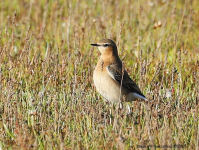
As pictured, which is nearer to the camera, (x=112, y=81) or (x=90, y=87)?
(x=112, y=81)

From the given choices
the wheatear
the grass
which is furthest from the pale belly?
the grass

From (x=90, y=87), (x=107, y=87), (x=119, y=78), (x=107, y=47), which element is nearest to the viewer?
(x=107, y=87)

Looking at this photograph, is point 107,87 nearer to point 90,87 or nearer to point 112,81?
point 112,81

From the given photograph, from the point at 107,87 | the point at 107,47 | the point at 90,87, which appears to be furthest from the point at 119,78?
the point at 90,87

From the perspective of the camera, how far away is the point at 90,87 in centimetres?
647

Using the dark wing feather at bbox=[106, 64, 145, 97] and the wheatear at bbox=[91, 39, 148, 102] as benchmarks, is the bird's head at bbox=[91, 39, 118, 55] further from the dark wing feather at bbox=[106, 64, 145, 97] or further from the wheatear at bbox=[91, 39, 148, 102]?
the dark wing feather at bbox=[106, 64, 145, 97]

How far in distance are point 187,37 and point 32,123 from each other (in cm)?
476

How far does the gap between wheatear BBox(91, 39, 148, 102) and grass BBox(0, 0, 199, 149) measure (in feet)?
0.39

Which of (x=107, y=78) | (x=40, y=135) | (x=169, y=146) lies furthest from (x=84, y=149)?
(x=107, y=78)

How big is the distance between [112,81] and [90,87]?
0.80 m

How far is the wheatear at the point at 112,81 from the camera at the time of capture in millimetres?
5645

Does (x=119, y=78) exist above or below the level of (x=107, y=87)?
above

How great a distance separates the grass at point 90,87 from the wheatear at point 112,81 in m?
0.12

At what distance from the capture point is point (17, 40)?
854 cm
